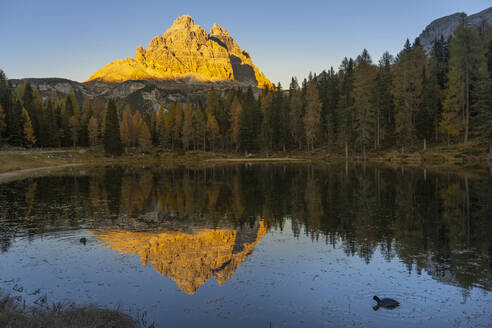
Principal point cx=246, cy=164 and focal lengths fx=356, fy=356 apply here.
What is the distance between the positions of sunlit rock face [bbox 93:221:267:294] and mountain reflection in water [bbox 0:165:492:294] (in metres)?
0.04

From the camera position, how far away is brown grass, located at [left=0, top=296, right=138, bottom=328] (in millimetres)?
7621

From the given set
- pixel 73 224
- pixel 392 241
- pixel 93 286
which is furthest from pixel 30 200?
pixel 392 241

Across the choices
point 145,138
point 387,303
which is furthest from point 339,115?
point 387,303

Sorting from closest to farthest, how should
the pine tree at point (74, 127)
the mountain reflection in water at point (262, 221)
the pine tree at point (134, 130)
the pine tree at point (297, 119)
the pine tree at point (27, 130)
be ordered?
1. the mountain reflection in water at point (262, 221)
2. the pine tree at point (27, 130)
3. the pine tree at point (297, 119)
4. the pine tree at point (74, 127)
5. the pine tree at point (134, 130)

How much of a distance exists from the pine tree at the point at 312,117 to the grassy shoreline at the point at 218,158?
493cm

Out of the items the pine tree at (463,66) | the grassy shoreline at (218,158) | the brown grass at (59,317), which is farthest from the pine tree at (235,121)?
the brown grass at (59,317)

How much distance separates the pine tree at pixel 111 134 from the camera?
351ft

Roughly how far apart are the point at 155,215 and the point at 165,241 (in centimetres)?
722

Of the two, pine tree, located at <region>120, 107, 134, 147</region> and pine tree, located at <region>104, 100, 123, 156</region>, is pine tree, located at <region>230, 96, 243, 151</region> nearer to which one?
pine tree, located at <region>104, 100, 123, 156</region>

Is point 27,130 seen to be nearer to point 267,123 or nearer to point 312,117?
point 267,123

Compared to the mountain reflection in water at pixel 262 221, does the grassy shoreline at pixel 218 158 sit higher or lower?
higher

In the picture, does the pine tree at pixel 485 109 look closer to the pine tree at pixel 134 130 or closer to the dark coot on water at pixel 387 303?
the dark coot on water at pixel 387 303

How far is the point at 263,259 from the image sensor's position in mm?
14562

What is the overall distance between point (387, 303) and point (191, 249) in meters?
8.57
